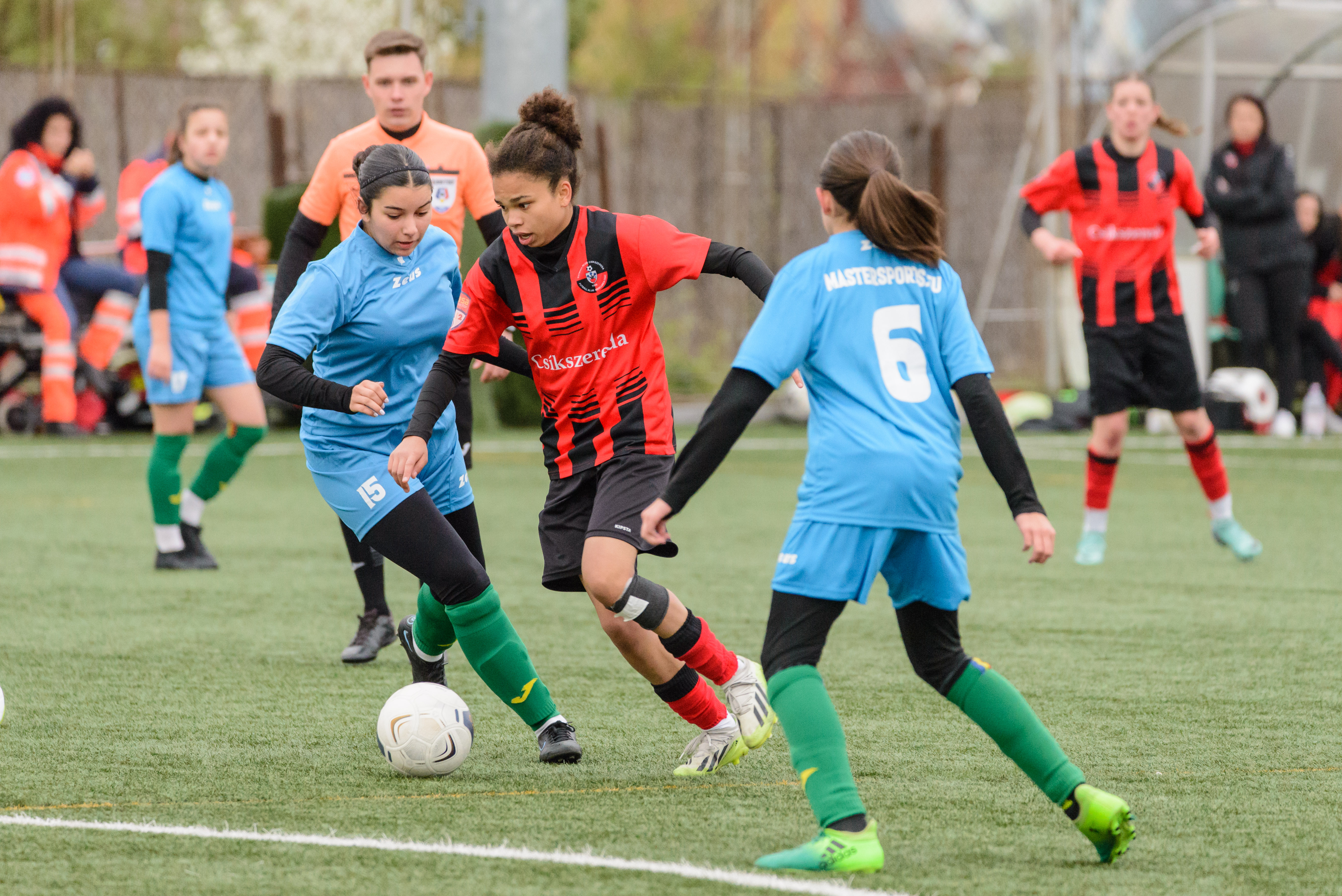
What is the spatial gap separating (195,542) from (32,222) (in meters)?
6.15

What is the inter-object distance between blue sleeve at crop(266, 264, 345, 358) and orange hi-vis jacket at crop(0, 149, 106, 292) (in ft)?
31.7

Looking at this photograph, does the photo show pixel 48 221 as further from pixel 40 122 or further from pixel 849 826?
pixel 849 826

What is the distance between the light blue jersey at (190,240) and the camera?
7883 millimetres

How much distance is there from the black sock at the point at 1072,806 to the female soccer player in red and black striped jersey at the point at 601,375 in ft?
3.29

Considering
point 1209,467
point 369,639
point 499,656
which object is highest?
point 499,656

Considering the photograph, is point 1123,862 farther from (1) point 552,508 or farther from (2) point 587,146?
(2) point 587,146

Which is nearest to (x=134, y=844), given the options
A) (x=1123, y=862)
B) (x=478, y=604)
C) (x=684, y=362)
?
(x=478, y=604)

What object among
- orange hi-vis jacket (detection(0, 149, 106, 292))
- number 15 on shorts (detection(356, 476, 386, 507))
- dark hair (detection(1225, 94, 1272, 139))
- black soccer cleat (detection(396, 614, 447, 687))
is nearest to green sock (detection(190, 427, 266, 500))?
black soccer cleat (detection(396, 614, 447, 687))

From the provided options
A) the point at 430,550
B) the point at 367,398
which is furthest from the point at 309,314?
the point at 430,550

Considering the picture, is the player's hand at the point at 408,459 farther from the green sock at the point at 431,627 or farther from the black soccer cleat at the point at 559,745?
the black soccer cleat at the point at 559,745

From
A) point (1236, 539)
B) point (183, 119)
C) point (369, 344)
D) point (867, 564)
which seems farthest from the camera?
point (1236, 539)

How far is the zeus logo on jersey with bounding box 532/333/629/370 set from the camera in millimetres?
4543

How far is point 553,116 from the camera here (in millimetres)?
4453

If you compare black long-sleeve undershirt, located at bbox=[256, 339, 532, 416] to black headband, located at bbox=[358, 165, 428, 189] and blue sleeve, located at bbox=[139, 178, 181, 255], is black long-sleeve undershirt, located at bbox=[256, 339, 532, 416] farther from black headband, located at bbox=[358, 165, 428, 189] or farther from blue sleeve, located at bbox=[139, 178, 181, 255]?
blue sleeve, located at bbox=[139, 178, 181, 255]
